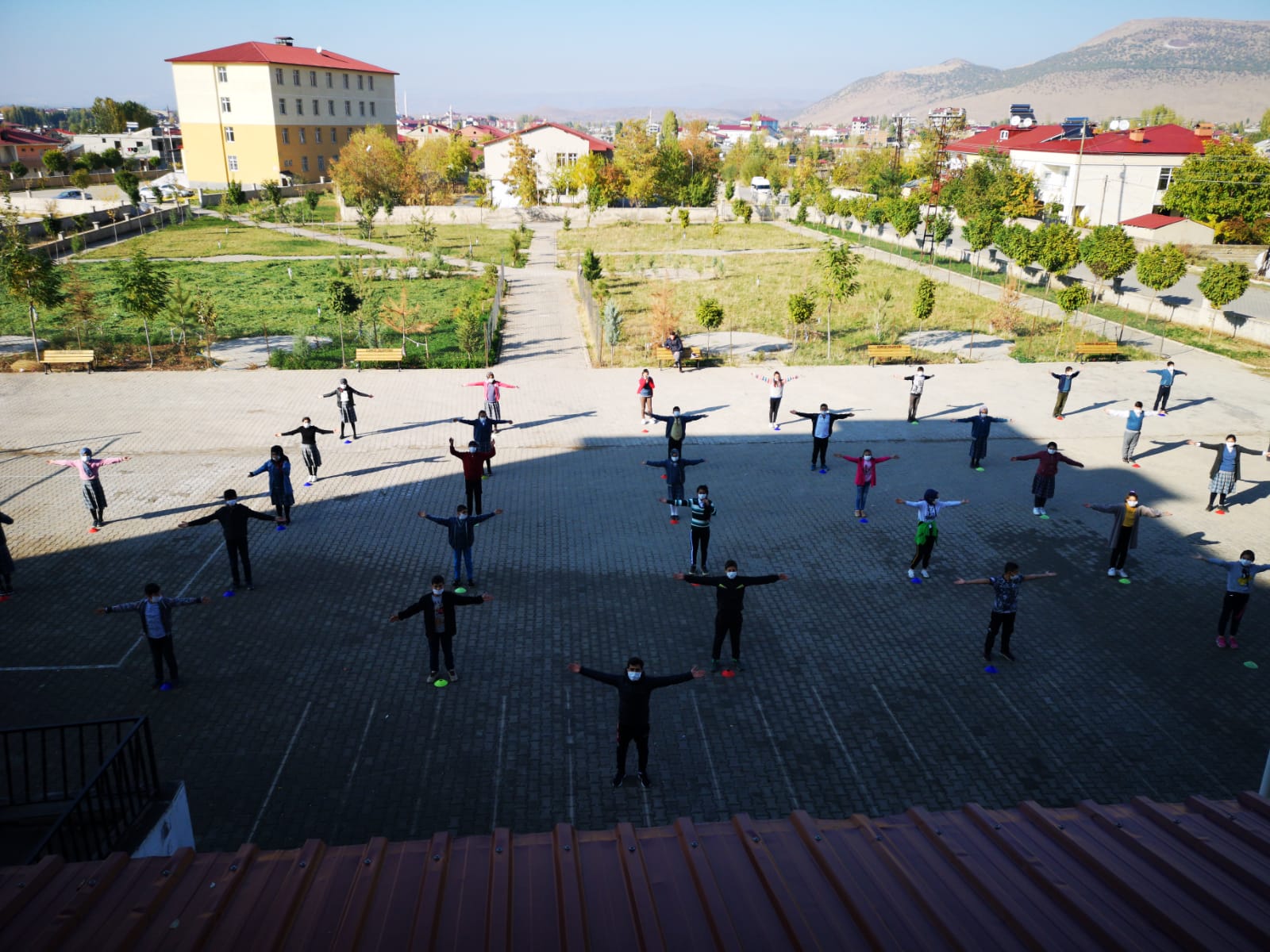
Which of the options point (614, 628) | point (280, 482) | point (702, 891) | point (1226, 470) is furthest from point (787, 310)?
point (702, 891)

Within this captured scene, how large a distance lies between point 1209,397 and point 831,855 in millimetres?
21444

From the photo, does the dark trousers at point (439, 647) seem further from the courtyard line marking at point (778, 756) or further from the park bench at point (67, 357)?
the park bench at point (67, 357)

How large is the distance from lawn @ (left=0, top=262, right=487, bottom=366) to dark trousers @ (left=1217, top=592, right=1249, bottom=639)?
781 inches

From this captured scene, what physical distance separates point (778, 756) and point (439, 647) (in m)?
4.17

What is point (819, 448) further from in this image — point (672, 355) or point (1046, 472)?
point (672, 355)

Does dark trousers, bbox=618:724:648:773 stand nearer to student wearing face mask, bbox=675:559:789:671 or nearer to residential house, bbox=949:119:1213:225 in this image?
student wearing face mask, bbox=675:559:789:671

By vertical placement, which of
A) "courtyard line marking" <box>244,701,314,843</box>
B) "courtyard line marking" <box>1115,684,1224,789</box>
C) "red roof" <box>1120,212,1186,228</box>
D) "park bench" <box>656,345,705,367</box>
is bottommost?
"courtyard line marking" <box>1115,684,1224,789</box>

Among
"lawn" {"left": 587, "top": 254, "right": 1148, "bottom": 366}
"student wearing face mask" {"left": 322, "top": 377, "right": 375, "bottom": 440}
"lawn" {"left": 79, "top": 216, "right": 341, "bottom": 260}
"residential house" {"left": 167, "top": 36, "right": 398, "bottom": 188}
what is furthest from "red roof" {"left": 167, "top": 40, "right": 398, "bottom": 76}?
"student wearing face mask" {"left": 322, "top": 377, "right": 375, "bottom": 440}

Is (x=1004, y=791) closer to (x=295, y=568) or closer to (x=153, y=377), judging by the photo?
(x=295, y=568)

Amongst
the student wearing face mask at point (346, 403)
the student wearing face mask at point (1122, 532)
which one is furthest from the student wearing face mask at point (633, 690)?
the student wearing face mask at point (346, 403)

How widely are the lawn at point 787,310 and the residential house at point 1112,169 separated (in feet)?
88.2

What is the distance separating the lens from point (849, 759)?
8.91m

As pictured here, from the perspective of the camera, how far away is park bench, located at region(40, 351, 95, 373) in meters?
23.2

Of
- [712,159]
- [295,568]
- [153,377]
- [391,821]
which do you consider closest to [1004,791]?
[391,821]
